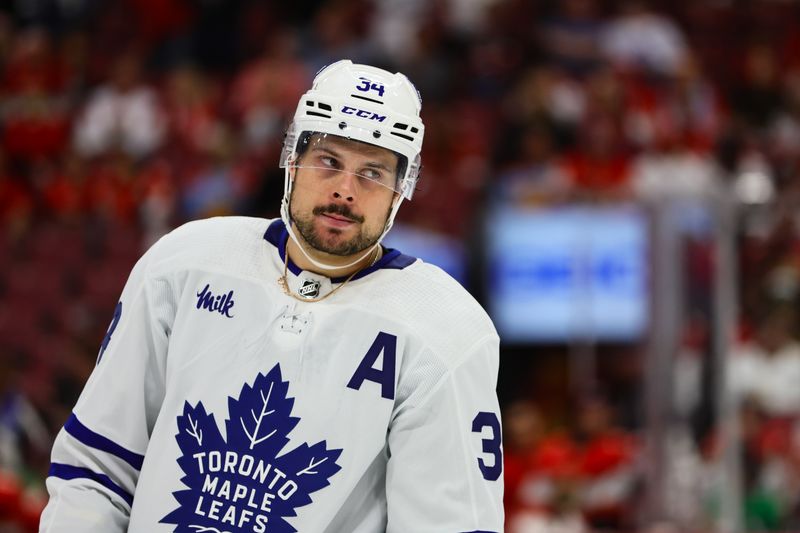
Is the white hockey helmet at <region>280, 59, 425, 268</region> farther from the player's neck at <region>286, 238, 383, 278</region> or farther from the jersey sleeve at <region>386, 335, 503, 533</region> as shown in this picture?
the jersey sleeve at <region>386, 335, 503, 533</region>

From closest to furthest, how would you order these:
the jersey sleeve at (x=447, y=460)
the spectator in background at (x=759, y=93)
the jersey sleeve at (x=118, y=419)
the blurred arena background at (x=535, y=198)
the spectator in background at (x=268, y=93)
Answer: the jersey sleeve at (x=447, y=460), the jersey sleeve at (x=118, y=419), the blurred arena background at (x=535, y=198), the spectator in background at (x=268, y=93), the spectator in background at (x=759, y=93)

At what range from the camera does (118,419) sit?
2.50 m

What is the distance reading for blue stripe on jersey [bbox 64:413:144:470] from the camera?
98.3 inches

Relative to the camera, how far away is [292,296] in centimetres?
253

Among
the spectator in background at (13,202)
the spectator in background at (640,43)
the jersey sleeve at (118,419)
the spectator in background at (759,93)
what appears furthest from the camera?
the spectator in background at (640,43)

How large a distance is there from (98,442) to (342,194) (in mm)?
657

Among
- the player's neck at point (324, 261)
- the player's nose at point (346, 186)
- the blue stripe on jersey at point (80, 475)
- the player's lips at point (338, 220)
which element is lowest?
the blue stripe on jersey at point (80, 475)

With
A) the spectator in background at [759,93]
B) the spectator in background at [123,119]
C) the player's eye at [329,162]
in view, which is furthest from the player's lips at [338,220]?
the spectator in background at [759,93]

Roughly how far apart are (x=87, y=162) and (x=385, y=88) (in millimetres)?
7722

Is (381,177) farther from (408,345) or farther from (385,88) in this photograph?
(408,345)

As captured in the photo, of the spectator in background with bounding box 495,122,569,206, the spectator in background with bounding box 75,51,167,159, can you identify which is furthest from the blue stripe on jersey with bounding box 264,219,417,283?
the spectator in background with bounding box 75,51,167,159

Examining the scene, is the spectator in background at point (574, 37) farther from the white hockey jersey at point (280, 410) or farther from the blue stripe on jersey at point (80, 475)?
the blue stripe on jersey at point (80, 475)

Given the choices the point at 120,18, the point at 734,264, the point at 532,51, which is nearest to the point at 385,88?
the point at 734,264

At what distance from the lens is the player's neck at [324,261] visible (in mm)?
2541
